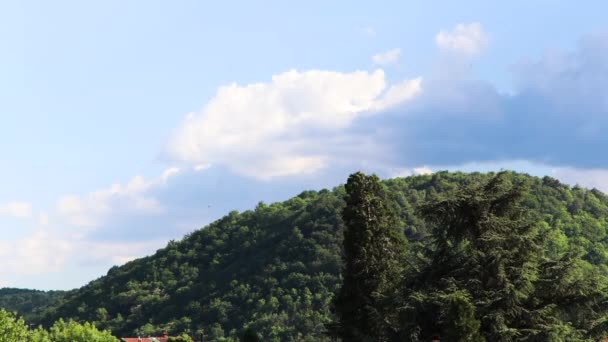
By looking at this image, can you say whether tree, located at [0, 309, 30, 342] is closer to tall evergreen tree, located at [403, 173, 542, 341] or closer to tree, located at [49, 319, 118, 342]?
tree, located at [49, 319, 118, 342]

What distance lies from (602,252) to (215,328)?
86.7m

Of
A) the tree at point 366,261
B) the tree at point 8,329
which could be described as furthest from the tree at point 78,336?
the tree at point 366,261

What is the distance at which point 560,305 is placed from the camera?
51250 mm

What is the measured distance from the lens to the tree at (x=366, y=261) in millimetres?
53625

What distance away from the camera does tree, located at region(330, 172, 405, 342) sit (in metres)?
53.6

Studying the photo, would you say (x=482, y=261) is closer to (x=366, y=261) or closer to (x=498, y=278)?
(x=498, y=278)

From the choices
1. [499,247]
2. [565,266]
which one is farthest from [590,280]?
[499,247]

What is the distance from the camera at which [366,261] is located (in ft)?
177

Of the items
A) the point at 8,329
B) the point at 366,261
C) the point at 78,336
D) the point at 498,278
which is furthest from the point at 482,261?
the point at 78,336

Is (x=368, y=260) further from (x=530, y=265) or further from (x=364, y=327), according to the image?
(x=530, y=265)

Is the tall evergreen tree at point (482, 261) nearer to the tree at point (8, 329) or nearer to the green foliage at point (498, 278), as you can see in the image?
the green foliage at point (498, 278)

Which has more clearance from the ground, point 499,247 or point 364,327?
point 499,247

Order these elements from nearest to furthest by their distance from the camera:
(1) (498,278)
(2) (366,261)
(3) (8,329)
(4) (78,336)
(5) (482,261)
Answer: (1) (498,278) → (5) (482,261) → (2) (366,261) → (3) (8,329) → (4) (78,336)

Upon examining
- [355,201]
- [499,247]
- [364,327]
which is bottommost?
[364,327]
